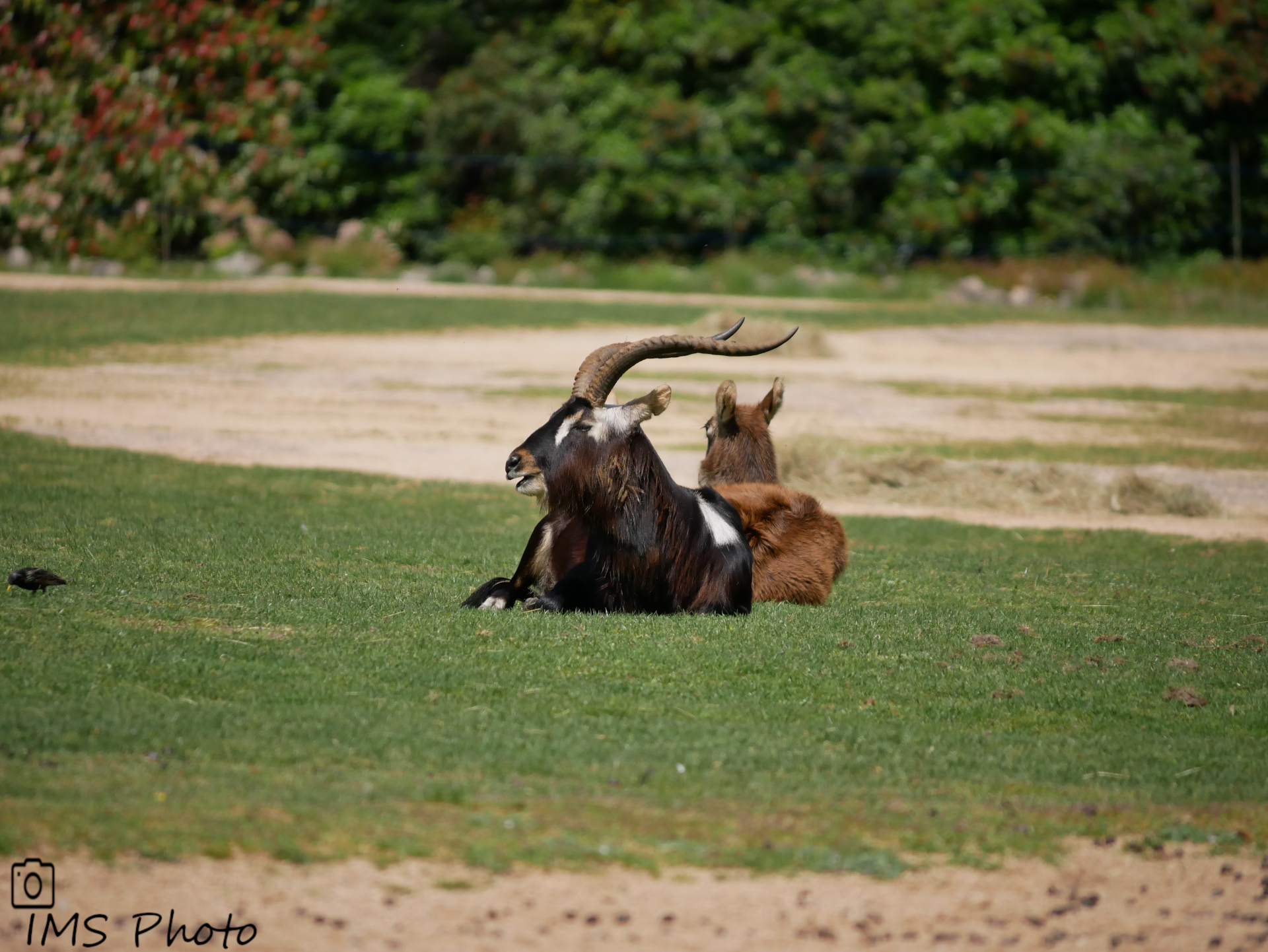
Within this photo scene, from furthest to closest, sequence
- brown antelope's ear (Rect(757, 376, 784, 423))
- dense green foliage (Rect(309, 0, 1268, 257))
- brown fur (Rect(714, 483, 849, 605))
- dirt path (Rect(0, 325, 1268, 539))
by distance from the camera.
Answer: dense green foliage (Rect(309, 0, 1268, 257)), dirt path (Rect(0, 325, 1268, 539)), brown antelope's ear (Rect(757, 376, 784, 423)), brown fur (Rect(714, 483, 849, 605))

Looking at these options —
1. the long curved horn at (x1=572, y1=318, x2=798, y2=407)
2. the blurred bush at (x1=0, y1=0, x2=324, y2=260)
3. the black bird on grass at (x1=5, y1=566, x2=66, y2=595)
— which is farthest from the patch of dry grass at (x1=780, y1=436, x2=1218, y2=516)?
the blurred bush at (x1=0, y1=0, x2=324, y2=260)

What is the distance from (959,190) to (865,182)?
2.34 metres

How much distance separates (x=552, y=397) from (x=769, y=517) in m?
10.5

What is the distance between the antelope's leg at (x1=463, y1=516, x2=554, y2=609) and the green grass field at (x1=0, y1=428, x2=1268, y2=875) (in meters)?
0.23

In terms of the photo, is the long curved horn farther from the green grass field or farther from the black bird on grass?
the black bird on grass

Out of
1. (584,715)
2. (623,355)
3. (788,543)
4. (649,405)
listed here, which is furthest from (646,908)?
(788,543)

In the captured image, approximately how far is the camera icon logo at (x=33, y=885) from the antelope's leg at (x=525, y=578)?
153 inches

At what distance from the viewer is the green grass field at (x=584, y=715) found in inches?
212

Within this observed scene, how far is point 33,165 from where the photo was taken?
34625mm

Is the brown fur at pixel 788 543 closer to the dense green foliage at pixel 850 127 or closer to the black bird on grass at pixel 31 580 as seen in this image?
the black bird on grass at pixel 31 580

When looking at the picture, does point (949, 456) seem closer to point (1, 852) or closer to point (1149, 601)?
point (1149, 601)

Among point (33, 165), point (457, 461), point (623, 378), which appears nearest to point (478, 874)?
point (457, 461)

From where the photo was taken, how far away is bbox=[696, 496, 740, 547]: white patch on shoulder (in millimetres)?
8688

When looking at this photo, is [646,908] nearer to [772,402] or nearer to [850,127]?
[772,402]
